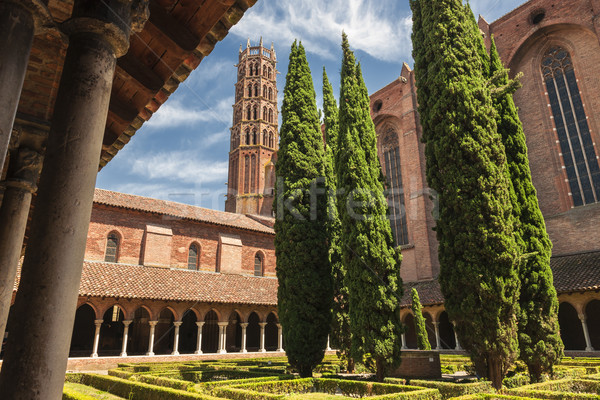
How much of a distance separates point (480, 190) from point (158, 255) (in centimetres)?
1787

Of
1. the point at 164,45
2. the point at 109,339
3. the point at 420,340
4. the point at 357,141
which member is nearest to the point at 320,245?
the point at 357,141

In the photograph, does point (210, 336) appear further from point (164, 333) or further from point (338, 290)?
point (338, 290)

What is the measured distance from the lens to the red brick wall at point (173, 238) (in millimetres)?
21188

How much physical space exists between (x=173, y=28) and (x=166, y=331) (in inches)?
889

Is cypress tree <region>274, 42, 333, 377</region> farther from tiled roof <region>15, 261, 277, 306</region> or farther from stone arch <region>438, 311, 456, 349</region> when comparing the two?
stone arch <region>438, 311, 456, 349</region>

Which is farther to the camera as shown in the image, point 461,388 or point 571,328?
point 571,328

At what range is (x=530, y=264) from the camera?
35.9 feet

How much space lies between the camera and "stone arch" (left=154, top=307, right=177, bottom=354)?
2239 centimetres

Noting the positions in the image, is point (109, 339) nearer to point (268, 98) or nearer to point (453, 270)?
point (453, 270)

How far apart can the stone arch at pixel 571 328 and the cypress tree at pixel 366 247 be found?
1155 cm

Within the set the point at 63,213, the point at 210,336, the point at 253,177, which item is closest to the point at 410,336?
the point at 210,336

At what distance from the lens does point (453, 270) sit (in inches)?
404

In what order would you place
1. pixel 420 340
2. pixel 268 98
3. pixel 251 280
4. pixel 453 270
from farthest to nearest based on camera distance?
pixel 268 98 → pixel 251 280 → pixel 420 340 → pixel 453 270

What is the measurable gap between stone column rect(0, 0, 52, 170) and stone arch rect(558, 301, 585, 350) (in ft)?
70.9
